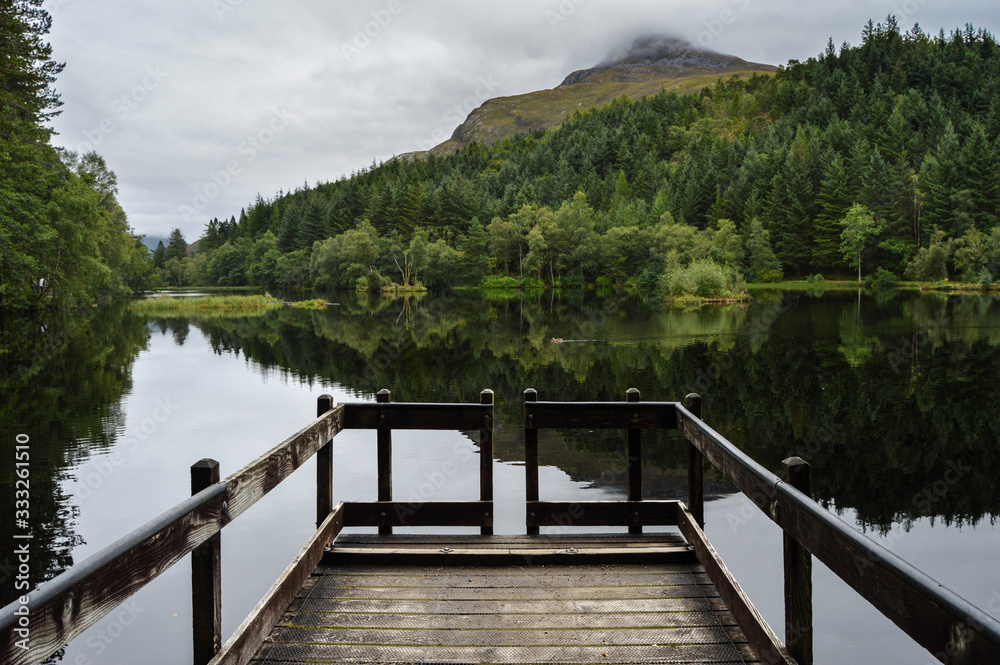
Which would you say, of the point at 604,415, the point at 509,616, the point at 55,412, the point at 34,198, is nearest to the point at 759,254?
the point at 34,198

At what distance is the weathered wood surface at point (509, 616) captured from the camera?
3735mm

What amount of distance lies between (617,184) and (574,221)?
3422cm

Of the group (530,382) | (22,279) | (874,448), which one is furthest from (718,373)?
(22,279)

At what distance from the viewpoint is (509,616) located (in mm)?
4191

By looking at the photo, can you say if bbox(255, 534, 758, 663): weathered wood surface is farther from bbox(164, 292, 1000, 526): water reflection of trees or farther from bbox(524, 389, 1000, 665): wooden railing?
bbox(164, 292, 1000, 526): water reflection of trees

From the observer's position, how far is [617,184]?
122812 millimetres


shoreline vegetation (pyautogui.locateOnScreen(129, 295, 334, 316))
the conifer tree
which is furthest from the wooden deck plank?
the conifer tree

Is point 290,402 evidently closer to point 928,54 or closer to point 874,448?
point 874,448

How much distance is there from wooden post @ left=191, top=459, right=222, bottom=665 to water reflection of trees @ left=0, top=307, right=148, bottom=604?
5057mm

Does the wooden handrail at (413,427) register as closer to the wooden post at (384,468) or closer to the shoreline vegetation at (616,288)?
the wooden post at (384,468)

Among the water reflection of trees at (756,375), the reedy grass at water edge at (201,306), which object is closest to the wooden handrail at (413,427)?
the water reflection of trees at (756,375)

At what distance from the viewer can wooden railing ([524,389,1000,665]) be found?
6.47 feet

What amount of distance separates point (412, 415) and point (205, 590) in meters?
2.66

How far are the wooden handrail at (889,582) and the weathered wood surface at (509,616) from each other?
38.9 inches
